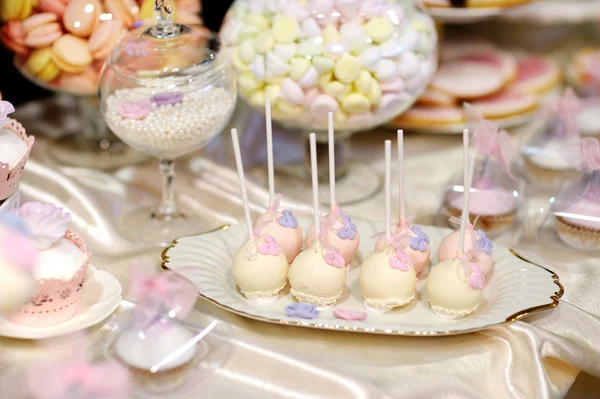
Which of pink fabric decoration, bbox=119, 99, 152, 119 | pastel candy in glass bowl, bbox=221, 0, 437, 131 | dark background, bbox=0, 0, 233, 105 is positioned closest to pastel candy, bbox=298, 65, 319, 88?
pastel candy in glass bowl, bbox=221, 0, 437, 131

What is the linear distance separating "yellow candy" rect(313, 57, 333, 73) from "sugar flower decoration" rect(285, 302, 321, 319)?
0.36 meters

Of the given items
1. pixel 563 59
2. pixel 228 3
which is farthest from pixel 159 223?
pixel 563 59

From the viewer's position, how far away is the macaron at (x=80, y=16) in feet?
3.68

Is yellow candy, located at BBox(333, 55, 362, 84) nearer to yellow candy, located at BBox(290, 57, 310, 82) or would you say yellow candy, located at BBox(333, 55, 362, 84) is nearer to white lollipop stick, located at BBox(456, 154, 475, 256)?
yellow candy, located at BBox(290, 57, 310, 82)

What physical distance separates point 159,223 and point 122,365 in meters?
0.38

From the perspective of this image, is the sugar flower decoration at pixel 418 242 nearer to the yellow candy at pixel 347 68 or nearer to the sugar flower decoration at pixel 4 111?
the yellow candy at pixel 347 68

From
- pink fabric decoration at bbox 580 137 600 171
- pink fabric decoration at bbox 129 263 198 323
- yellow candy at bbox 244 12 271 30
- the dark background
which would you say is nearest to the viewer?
pink fabric decoration at bbox 129 263 198 323

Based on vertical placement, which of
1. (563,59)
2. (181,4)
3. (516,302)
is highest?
(181,4)

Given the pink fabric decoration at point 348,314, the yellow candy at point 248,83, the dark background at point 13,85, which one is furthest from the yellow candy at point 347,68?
the dark background at point 13,85

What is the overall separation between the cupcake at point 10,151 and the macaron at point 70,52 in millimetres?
254

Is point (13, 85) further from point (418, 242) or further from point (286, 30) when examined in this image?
point (418, 242)

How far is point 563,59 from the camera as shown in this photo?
1.85 metres

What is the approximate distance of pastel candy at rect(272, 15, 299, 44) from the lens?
1077 millimetres

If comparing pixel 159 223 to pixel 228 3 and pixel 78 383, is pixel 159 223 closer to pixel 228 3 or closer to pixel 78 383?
pixel 78 383
